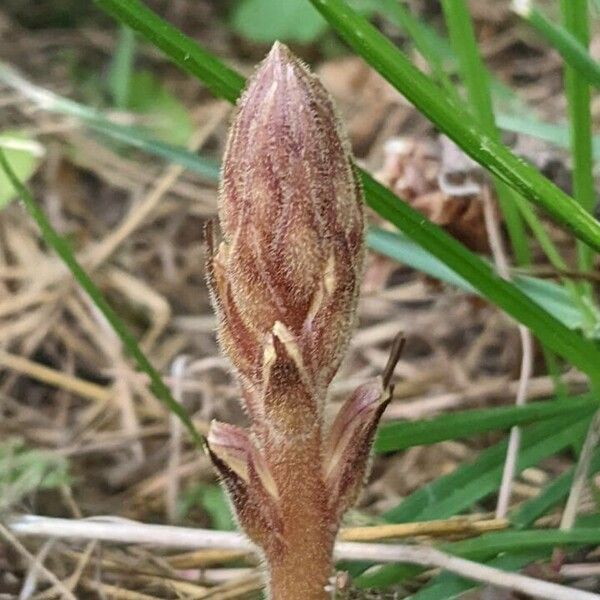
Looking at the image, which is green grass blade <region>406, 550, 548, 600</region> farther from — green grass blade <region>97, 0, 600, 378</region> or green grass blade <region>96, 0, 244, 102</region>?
green grass blade <region>96, 0, 244, 102</region>

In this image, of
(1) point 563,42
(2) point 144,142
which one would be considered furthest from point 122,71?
(1) point 563,42

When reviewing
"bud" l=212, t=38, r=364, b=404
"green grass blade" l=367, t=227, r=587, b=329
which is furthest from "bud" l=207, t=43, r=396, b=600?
"green grass blade" l=367, t=227, r=587, b=329

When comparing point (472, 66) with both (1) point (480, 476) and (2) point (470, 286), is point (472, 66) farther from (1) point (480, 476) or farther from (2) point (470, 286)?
(1) point (480, 476)

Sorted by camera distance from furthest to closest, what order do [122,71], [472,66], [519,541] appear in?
[122,71] → [472,66] → [519,541]

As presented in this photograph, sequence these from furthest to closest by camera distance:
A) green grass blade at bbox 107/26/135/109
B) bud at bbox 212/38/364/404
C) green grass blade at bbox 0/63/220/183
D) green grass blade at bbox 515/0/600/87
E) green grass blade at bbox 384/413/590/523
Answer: green grass blade at bbox 107/26/135/109 → green grass blade at bbox 0/63/220/183 → green grass blade at bbox 384/413/590/523 → green grass blade at bbox 515/0/600/87 → bud at bbox 212/38/364/404

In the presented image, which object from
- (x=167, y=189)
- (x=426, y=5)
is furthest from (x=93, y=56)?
(x=426, y=5)
